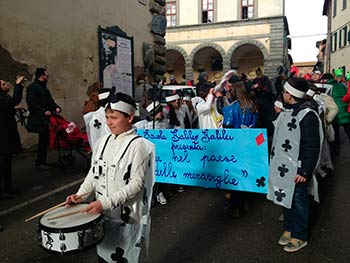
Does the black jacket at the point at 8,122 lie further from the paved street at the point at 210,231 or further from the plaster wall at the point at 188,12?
the plaster wall at the point at 188,12

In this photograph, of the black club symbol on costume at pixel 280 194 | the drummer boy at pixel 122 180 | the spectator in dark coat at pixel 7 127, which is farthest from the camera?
the spectator in dark coat at pixel 7 127

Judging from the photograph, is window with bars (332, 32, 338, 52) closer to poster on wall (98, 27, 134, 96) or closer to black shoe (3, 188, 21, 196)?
poster on wall (98, 27, 134, 96)

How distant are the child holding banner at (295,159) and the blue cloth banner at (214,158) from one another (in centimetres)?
51

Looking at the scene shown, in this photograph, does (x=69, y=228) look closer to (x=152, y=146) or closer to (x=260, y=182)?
(x=152, y=146)

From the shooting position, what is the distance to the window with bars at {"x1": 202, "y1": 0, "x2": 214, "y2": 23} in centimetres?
3144

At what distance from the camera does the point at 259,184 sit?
4.26 m

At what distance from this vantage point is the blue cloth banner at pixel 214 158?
428 cm

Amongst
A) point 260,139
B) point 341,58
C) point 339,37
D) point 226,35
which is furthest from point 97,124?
point 339,37

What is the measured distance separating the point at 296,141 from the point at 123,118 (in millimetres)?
1870

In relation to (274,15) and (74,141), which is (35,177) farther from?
(274,15)

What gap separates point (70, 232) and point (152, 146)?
0.78 m

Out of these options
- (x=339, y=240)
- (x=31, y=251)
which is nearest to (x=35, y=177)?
(x=31, y=251)

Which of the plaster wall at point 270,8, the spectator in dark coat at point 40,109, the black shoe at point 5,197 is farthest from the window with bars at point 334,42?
the black shoe at point 5,197

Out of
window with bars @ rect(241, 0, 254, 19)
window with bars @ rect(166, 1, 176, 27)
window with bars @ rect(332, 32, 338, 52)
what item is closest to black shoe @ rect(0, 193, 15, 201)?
window with bars @ rect(241, 0, 254, 19)
